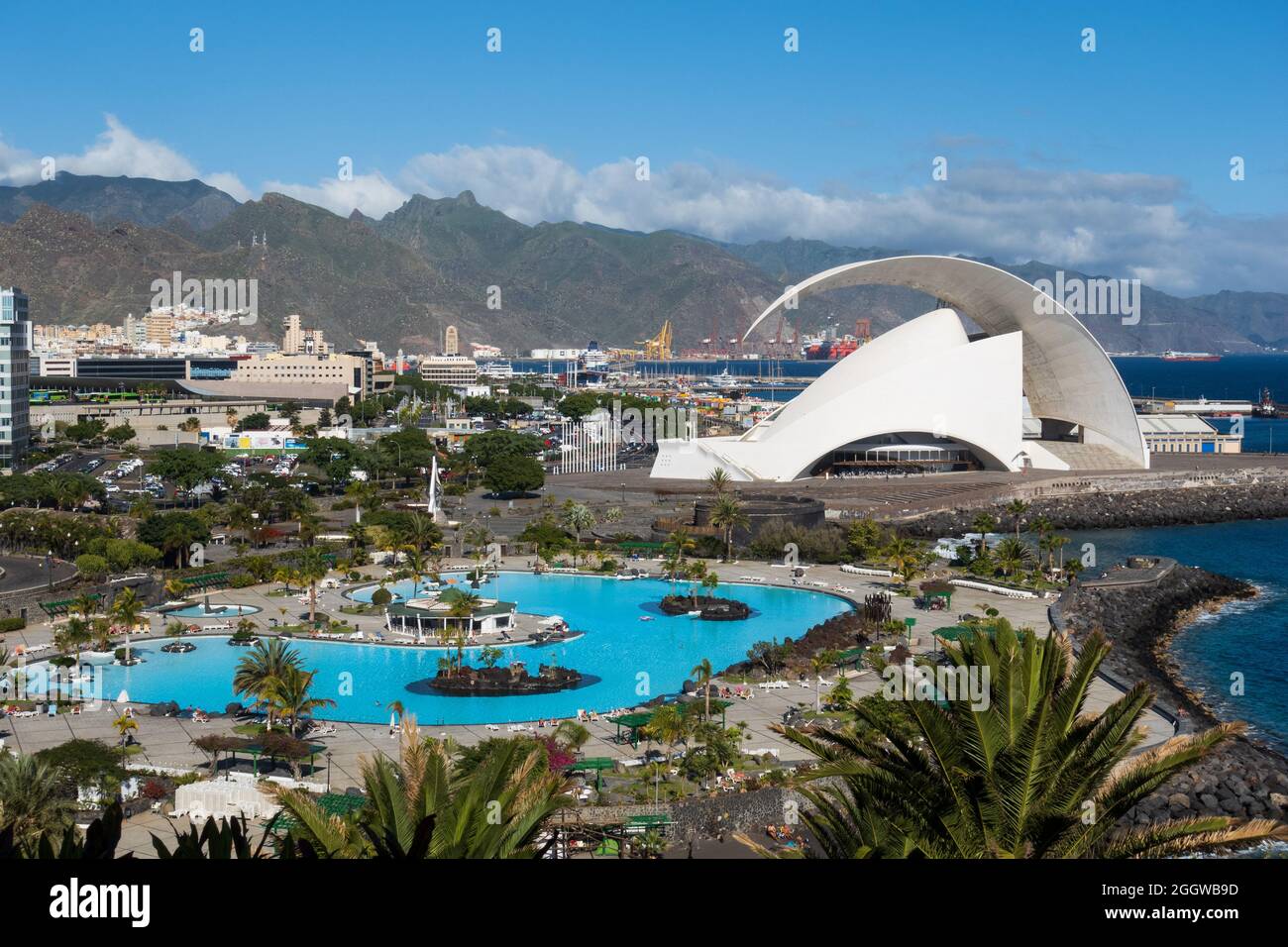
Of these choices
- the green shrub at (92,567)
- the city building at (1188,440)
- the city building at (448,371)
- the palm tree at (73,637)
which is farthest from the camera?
the city building at (448,371)

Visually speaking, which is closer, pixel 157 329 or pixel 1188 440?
pixel 1188 440

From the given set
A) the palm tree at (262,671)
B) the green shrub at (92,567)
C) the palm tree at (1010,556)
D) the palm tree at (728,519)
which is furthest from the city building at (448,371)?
the palm tree at (262,671)

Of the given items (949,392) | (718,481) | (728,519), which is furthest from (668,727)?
(949,392)

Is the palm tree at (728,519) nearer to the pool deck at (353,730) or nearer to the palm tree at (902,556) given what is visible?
the palm tree at (902,556)

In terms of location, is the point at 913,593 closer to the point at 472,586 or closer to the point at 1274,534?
the point at 472,586

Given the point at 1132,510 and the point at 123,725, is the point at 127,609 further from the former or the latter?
the point at 1132,510
